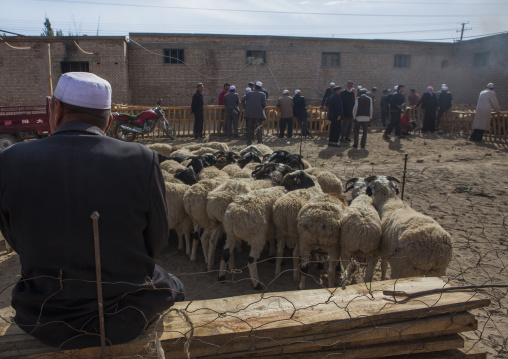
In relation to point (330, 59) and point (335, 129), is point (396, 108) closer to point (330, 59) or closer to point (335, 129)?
point (335, 129)

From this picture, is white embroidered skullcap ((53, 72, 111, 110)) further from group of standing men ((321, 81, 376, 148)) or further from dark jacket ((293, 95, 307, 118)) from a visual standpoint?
dark jacket ((293, 95, 307, 118))

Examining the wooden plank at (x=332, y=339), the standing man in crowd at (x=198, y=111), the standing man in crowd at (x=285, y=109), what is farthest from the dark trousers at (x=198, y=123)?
the wooden plank at (x=332, y=339)

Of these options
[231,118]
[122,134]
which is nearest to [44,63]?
[122,134]

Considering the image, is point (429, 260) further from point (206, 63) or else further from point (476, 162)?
point (206, 63)

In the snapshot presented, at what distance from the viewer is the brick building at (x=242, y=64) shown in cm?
2173

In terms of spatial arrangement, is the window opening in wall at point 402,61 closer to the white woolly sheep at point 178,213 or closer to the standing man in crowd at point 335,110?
the standing man in crowd at point 335,110

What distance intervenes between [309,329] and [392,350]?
0.56 m

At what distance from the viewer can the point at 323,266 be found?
18.4 ft

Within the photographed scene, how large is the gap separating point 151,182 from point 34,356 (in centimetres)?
108

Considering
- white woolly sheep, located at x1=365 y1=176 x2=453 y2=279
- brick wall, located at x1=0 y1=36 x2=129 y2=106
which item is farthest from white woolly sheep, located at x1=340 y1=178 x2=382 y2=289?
brick wall, located at x1=0 y1=36 x2=129 y2=106

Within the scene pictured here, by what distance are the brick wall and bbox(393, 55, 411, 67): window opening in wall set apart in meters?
18.1

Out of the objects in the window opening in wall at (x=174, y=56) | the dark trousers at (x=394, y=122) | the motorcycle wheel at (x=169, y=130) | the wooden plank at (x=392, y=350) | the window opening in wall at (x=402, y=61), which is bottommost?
the wooden plank at (x=392, y=350)

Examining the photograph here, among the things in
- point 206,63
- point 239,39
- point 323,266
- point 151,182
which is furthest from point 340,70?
point 151,182

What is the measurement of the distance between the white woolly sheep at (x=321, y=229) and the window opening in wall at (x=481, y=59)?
27746 mm
